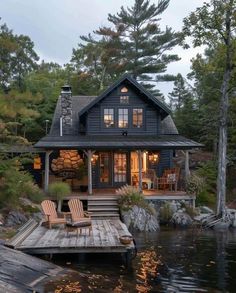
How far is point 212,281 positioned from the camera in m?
10.6

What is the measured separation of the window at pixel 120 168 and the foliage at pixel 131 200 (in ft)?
14.8

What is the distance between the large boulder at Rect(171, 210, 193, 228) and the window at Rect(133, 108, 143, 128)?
646 centimetres

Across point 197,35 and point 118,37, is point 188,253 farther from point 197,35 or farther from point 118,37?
point 118,37

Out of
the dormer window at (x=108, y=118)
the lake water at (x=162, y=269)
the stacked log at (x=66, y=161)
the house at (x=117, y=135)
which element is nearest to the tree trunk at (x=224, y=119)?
the house at (x=117, y=135)

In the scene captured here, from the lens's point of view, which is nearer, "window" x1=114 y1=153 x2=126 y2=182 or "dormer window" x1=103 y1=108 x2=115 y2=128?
"window" x1=114 y1=153 x2=126 y2=182

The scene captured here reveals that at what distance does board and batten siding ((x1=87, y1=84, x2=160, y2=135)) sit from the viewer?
24.1 metres

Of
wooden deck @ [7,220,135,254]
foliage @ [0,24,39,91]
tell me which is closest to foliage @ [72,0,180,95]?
foliage @ [0,24,39,91]

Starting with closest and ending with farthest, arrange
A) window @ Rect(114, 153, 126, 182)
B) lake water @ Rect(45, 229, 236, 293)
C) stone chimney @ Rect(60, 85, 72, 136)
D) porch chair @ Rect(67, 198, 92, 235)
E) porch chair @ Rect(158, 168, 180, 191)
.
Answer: lake water @ Rect(45, 229, 236, 293) → porch chair @ Rect(67, 198, 92, 235) → porch chair @ Rect(158, 168, 180, 191) → window @ Rect(114, 153, 126, 182) → stone chimney @ Rect(60, 85, 72, 136)

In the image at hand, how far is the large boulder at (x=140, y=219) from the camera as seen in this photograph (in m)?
17.9

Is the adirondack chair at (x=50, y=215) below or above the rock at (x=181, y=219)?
above

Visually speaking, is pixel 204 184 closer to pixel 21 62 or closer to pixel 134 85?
pixel 134 85

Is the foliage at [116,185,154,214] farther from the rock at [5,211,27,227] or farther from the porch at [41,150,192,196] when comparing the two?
the rock at [5,211,27,227]

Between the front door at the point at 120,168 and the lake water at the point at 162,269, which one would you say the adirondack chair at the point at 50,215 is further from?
the front door at the point at 120,168

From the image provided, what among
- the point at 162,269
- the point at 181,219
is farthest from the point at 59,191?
the point at 162,269
